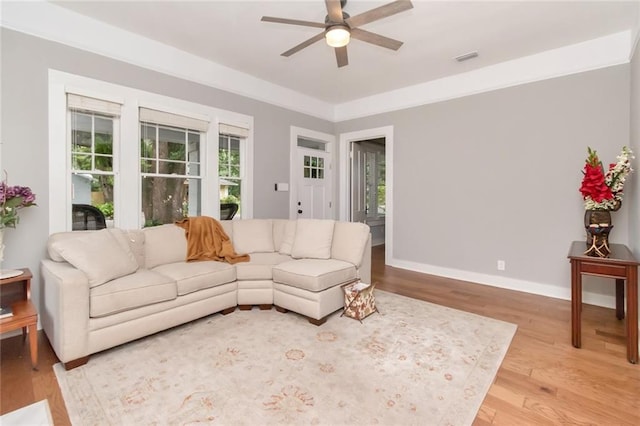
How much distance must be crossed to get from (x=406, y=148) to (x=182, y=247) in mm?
3550

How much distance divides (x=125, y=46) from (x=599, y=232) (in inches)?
189

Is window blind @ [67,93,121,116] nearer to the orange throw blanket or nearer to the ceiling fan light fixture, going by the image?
the orange throw blanket

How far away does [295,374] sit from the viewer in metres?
2.05

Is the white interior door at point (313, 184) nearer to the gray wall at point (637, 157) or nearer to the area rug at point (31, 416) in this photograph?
→ the area rug at point (31, 416)

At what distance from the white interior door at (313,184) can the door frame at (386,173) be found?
260 millimetres

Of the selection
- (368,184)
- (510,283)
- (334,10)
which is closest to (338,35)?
(334,10)

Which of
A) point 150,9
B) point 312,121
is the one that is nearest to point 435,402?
point 150,9

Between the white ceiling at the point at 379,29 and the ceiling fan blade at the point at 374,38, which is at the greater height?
the white ceiling at the point at 379,29

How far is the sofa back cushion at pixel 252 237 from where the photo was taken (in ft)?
12.1

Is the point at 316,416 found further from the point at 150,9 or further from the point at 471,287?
the point at 150,9

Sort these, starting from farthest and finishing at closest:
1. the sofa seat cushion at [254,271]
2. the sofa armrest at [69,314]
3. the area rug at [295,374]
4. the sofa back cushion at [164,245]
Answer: the sofa seat cushion at [254,271]
the sofa back cushion at [164,245]
the sofa armrest at [69,314]
the area rug at [295,374]

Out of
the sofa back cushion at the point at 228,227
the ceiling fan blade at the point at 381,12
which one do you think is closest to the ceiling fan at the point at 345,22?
the ceiling fan blade at the point at 381,12

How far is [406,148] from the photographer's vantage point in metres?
4.89

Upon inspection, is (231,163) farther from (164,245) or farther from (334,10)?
(334,10)
